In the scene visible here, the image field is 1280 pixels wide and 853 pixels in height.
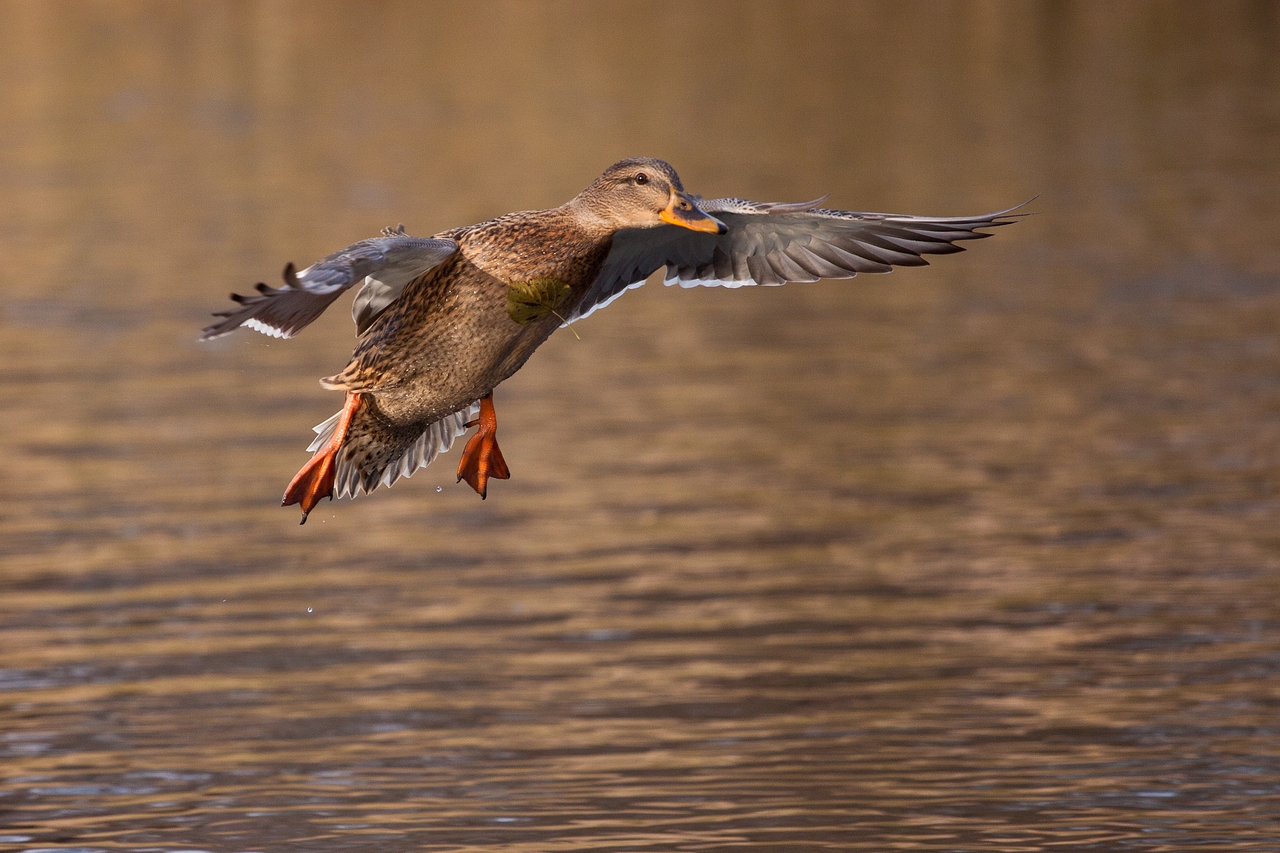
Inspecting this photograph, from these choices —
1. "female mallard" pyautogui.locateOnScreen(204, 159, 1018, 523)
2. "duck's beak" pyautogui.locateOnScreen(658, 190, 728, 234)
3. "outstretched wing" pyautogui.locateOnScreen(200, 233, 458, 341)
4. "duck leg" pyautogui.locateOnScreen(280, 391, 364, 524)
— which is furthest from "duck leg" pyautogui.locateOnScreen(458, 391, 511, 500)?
"duck's beak" pyautogui.locateOnScreen(658, 190, 728, 234)

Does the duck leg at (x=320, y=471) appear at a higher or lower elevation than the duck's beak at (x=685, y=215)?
lower

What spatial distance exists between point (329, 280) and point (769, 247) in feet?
7.31

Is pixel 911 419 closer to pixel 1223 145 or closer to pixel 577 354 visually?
pixel 577 354

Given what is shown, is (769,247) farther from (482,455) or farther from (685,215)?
(482,455)

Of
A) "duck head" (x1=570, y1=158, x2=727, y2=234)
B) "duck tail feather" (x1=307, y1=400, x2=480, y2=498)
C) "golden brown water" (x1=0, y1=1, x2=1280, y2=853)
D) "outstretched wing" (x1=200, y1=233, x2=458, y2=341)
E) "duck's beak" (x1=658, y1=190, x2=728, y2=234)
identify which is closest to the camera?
"outstretched wing" (x1=200, y1=233, x2=458, y2=341)

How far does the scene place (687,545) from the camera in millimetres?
12195

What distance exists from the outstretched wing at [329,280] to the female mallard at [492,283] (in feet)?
0.04

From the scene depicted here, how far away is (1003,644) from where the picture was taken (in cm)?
1040

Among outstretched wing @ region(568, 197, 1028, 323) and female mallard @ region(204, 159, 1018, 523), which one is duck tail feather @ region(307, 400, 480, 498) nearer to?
female mallard @ region(204, 159, 1018, 523)

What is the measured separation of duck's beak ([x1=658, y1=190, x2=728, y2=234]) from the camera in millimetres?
7023

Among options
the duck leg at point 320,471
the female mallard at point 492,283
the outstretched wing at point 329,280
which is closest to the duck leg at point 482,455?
the female mallard at point 492,283

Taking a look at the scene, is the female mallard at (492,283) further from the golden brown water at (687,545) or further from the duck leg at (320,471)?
the golden brown water at (687,545)

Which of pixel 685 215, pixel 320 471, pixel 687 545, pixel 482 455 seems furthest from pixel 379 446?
pixel 687 545

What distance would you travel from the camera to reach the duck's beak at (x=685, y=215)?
7023mm
